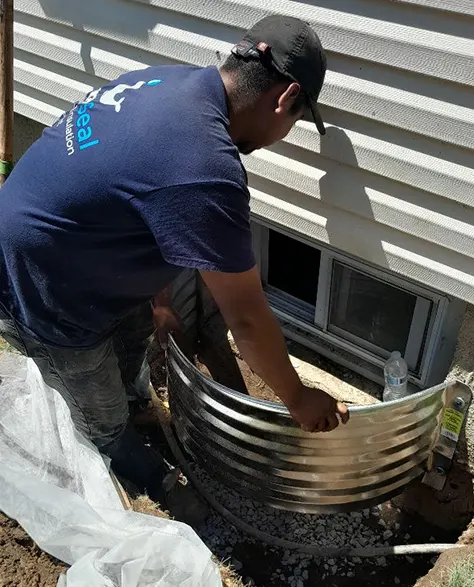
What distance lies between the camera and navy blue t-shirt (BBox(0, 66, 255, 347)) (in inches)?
65.9

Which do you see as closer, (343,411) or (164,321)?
(343,411)

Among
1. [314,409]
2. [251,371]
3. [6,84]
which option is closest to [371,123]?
[314,409]

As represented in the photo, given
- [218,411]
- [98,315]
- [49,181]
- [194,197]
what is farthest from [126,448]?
[194,197]

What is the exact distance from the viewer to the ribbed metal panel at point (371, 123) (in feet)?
6.37

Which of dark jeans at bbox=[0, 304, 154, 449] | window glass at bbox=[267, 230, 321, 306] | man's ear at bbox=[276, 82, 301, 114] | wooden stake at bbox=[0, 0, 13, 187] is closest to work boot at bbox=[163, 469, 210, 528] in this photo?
dark jeans at bbox=[0, 304, 154, 449]

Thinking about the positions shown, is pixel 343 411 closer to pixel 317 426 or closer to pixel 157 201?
pixel 317 426

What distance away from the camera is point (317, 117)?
6.65 feet

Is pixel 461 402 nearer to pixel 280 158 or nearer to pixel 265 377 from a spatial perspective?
pixel 265 377

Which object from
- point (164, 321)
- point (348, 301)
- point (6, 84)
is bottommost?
point (164, 321)

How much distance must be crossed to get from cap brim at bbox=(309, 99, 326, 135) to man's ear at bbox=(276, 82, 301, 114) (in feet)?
0.25

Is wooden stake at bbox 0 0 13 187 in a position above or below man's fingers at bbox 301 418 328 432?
above

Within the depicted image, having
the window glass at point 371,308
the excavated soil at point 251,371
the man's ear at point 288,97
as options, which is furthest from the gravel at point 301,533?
the man's ear at point 288,97

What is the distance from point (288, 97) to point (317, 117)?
0.81 feet

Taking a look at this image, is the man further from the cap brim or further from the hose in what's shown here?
the hose
